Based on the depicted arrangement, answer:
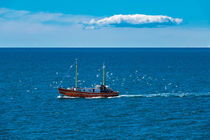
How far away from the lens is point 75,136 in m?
54.5

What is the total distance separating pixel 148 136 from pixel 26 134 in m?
19.3

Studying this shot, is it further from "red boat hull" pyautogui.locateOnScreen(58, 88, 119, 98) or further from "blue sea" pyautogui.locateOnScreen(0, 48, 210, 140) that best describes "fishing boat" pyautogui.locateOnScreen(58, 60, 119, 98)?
"blue sea" pyautogui.locateOnScreen(0, 48, 210, 140)

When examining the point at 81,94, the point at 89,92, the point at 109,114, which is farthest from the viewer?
the point at 81,94

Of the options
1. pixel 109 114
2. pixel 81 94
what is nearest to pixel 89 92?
pixel 81 94

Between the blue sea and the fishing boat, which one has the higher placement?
the fishing boat

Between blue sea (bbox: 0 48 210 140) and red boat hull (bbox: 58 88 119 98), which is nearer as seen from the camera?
blue sea (bbox: 0 48 210 140)

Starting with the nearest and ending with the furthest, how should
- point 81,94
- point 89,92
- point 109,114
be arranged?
point 109,114, point 89,92, point 81,94

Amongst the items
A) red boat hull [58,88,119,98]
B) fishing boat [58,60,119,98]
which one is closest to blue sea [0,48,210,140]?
red boat hull [58,88,119,98]

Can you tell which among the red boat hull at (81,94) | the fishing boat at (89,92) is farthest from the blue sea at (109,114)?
the fishing boat at (89,92)

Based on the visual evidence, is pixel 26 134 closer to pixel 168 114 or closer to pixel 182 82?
pixel 168 114

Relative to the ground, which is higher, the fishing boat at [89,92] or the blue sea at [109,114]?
the fishing boat at [89,92]

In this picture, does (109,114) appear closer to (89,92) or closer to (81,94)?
(89,92)

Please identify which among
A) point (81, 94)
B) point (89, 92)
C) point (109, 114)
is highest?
point (89, 92)

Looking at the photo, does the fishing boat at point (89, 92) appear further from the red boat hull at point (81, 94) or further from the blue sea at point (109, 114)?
the blue sea at point (109, 114)
